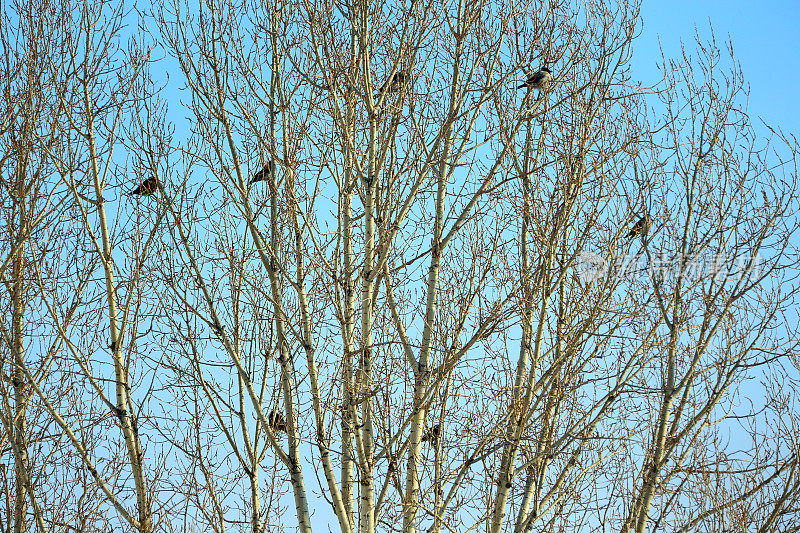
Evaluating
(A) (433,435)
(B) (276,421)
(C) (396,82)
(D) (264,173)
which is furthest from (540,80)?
(B) (276,421)

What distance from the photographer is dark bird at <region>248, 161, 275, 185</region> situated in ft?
18.7

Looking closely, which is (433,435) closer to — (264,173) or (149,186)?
(264,173)

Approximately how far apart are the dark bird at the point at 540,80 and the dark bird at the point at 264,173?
1.94 meters

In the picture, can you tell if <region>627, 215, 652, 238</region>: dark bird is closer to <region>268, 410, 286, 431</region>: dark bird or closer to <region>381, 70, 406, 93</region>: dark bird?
<region>381, 70, 406, 93</region>: dark bird

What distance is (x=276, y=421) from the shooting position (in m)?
5.46

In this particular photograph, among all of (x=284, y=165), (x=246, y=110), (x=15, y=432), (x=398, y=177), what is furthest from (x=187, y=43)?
(x=15, y=432)

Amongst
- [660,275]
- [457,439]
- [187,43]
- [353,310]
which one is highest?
[187,43]

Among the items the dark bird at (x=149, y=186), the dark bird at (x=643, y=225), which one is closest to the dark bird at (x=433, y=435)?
the dark bird at (x=643, y=225)

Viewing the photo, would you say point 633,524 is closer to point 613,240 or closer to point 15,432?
point 613,240

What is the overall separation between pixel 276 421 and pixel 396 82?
101 inches

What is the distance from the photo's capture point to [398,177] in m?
5.43

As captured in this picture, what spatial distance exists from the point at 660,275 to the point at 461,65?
2538mm

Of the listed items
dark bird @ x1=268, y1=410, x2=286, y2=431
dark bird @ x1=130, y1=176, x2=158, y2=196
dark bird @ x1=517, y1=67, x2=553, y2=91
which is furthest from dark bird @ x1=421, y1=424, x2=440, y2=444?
dark bird @ x1=130, y1=176, x2=158, y2=196

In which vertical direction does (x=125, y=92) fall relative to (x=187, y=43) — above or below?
above
